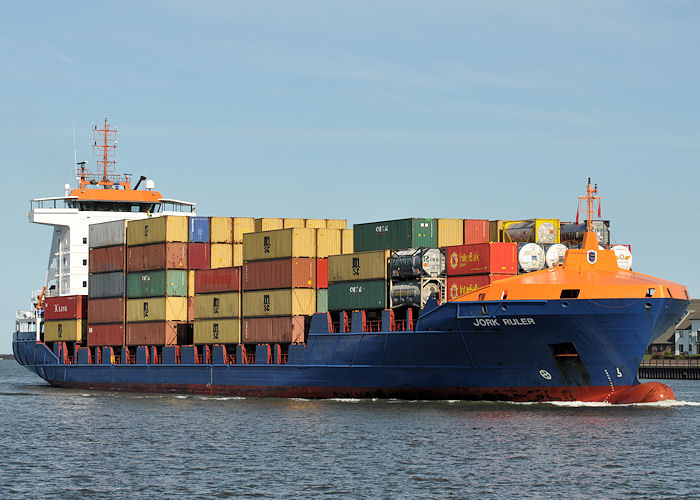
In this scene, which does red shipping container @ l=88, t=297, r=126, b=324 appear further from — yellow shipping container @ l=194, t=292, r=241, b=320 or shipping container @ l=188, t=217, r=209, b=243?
yellow shipping container @ l=194, t=292, r=241, b=320

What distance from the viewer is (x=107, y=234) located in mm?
64438

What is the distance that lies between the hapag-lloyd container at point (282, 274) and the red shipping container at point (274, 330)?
164cm

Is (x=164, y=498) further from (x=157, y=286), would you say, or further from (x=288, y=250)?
(x=157, y=286)

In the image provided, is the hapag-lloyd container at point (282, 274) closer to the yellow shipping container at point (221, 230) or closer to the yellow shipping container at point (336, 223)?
the yellow shipping container at point (221, 230)

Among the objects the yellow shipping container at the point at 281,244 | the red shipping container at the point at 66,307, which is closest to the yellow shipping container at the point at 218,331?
→ the yellow shipping container at the point at 281,244

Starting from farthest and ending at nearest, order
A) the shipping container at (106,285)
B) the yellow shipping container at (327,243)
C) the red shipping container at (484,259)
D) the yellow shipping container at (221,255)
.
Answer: the shipping container at (106,285)
the yellow shipping container at (221,255)
the yellow shipping container at (327,243)
the red shipping container at (484,259)

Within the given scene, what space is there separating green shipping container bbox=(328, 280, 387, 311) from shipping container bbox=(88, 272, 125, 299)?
55.6 ft

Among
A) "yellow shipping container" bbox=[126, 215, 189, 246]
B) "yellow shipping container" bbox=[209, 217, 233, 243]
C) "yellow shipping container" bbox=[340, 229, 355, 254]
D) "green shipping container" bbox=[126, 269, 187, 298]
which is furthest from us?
"yellow shipping container" bbox=[209, 217, 233, 243]

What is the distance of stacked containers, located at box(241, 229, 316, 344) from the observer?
5200cm

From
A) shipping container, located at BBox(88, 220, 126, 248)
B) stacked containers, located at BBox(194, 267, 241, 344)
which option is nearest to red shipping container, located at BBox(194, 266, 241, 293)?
stacked containers, located at BBox(194, 267, 241, 344)

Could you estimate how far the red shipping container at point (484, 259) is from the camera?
4506 centimetres

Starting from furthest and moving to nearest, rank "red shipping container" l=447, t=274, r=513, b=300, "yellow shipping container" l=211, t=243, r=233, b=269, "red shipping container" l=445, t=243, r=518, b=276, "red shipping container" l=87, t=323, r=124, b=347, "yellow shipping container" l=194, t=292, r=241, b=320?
1. "red shipping container" l=87, t=323, r=124, b=347
2. "yellow shipping container" l=211, t=243, r=233, b=269
3. "yellow shipping container" l=194, t=292, r=241, b=320
4. "red shipping container" l=447, t=274, r=513, b=300
5. "red shipping container" l=445, t=243, r=518, b=276

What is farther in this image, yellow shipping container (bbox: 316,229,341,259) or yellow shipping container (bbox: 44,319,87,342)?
yellow shipping container (bbox: 44,319,87,342)

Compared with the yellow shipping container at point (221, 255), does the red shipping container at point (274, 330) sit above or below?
below
